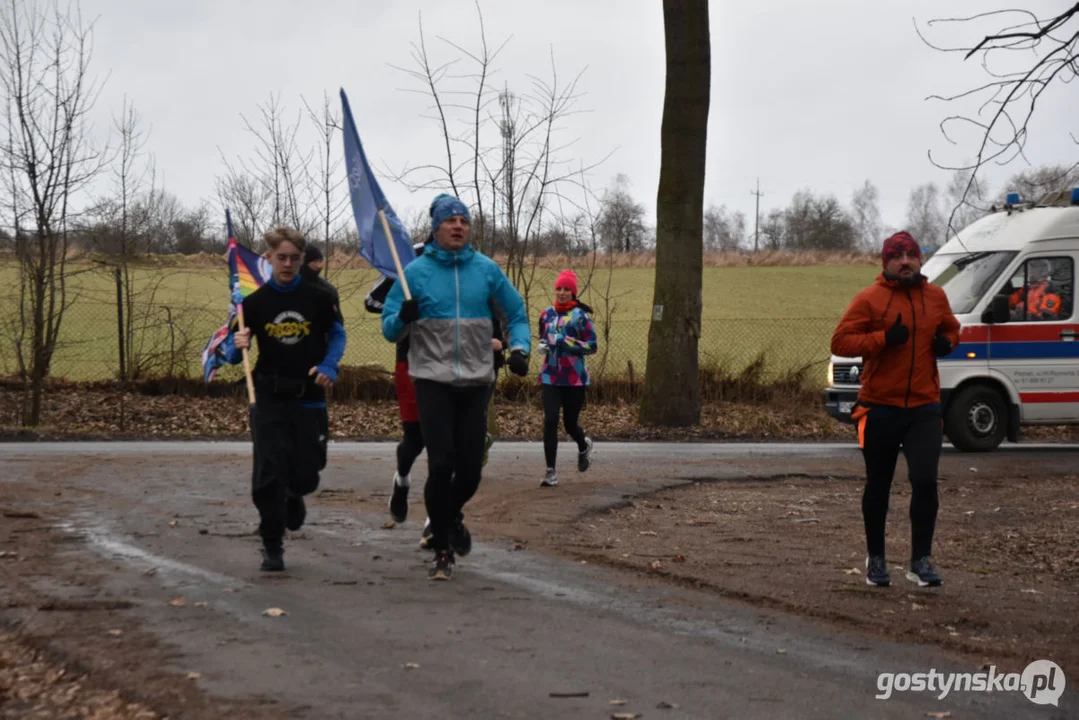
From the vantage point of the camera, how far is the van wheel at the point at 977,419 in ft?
54.3

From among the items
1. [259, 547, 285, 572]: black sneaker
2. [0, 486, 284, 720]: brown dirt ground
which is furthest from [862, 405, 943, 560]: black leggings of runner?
[0, 486, 284, 720]: brown dirt ground

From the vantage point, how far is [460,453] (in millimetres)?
7707

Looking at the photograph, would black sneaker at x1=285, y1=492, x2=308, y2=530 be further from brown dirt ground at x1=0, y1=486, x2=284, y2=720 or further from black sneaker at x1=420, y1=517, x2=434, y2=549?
brown dirt ground at x1=0, y1=486, x2=284, y2=720

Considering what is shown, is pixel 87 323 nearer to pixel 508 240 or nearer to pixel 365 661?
pixel 508 240

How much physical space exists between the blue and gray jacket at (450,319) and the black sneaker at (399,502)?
1.91 m

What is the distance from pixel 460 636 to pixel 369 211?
11.7ft

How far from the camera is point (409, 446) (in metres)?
9.09

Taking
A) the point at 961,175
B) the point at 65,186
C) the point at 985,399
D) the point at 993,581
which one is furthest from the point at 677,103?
the point at 993,581

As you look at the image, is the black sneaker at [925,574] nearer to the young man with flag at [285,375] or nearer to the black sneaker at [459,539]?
the black sneaker at [459,539]

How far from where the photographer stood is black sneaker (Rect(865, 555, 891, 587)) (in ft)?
24.7

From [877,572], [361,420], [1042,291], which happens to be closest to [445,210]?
[877,572]

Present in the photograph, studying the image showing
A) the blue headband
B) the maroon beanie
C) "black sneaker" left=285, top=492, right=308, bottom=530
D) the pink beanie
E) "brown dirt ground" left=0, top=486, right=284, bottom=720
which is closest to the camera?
"brown dirt ground" left=0, top=486, right=284, bottom=720

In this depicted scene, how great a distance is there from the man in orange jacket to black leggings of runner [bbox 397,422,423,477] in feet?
9.56

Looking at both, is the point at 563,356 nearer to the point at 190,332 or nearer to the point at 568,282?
the point at 568,282
